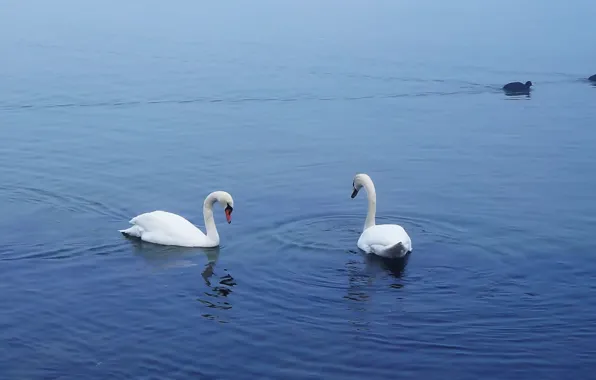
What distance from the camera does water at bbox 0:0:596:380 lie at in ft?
47.8

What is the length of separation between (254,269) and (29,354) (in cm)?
492

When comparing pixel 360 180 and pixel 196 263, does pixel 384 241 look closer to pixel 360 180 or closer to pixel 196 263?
pixel 360 180

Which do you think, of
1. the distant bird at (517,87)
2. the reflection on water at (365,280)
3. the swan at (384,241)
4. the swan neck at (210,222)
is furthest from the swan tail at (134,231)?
the distant bird at (517,87)

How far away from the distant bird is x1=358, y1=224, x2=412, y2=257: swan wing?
2235cm

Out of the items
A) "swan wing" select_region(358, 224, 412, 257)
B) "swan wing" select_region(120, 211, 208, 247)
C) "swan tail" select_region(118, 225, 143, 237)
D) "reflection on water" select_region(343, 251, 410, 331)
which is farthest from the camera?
"swan tail" select_region(118, 225, 143, 237)

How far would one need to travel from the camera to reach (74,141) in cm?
2986

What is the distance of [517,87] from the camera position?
40094mm

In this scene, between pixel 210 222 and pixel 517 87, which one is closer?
pixel 210 222

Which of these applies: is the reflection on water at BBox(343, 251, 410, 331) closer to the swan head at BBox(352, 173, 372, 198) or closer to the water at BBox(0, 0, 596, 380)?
the water at BBox(0, 0, 596, 380)

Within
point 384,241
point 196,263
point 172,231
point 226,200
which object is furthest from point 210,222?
point 384,241

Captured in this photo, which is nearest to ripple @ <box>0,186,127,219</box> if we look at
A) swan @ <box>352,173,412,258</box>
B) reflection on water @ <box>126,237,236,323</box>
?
reflection on water @ <box>126,237,236,323</box>

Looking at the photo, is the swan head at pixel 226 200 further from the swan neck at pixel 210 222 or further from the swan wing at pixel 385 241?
the swan wing at pixel 385 241

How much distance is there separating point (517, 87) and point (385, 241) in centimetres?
2327

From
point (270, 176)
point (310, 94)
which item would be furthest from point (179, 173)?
point (310, 94)
